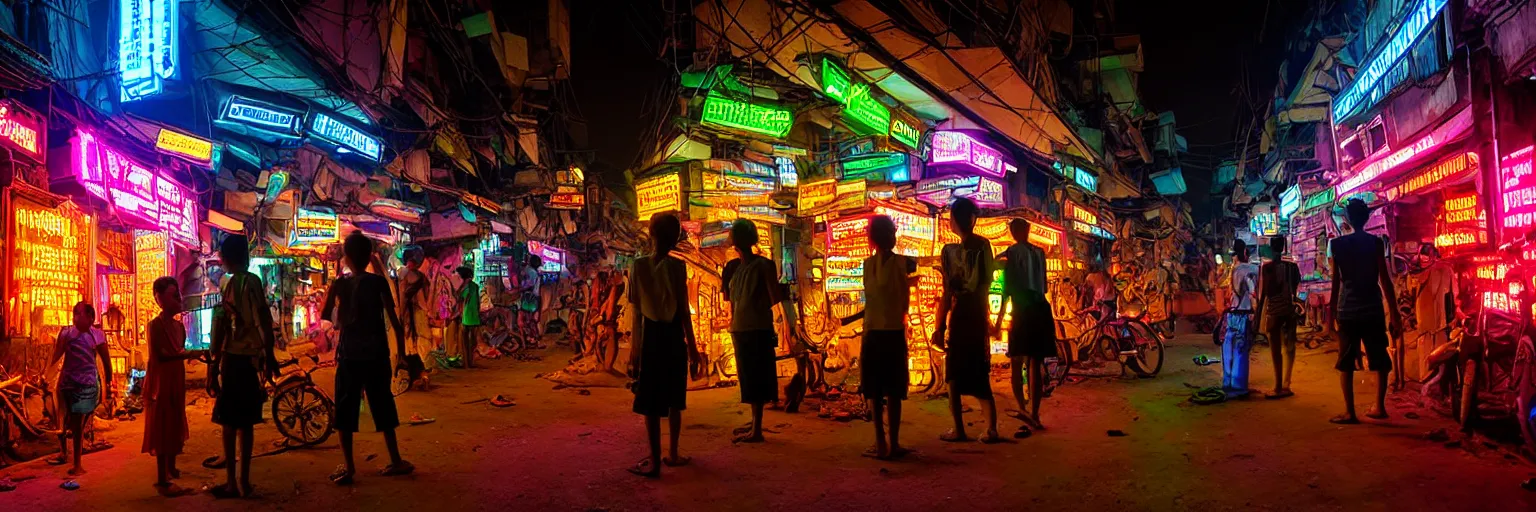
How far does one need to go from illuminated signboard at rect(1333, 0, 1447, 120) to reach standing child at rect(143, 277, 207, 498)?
10117 mm

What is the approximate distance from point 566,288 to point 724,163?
1450 cm

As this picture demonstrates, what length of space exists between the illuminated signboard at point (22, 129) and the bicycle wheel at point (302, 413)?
10.5 ft

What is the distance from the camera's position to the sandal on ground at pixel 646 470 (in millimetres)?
5520

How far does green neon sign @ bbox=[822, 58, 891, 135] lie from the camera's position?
1188cm

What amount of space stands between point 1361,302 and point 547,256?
23.2 meters

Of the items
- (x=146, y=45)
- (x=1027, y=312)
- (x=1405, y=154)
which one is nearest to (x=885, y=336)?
(x=1027, y=312)

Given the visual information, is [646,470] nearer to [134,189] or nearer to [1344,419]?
[1344,419]

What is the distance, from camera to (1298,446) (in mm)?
6094

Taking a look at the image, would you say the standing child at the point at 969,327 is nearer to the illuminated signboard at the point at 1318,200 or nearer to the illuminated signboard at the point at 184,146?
the illuminated signboard at the point at 184,146

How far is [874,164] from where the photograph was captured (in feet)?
55.8

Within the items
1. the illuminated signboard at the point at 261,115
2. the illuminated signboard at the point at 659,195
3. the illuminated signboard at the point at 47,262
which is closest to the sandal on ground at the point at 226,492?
the illuminated signboard at the point at 47,262

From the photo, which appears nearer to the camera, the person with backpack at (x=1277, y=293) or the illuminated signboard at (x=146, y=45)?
the person with backpack at (x=1277, y=293)

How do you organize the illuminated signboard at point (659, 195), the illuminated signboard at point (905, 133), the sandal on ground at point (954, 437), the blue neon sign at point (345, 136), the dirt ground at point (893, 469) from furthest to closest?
the illuminated signboard at point (659, 195) < the illuminated signboard at point (905, 133) < the blue neon sign at point (345, 136) < the sandal on ground at point (954, 437) < the dirt ground at point (893, 469)

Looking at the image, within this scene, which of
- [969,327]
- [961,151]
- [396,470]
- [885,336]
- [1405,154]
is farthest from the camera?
[961,151]
